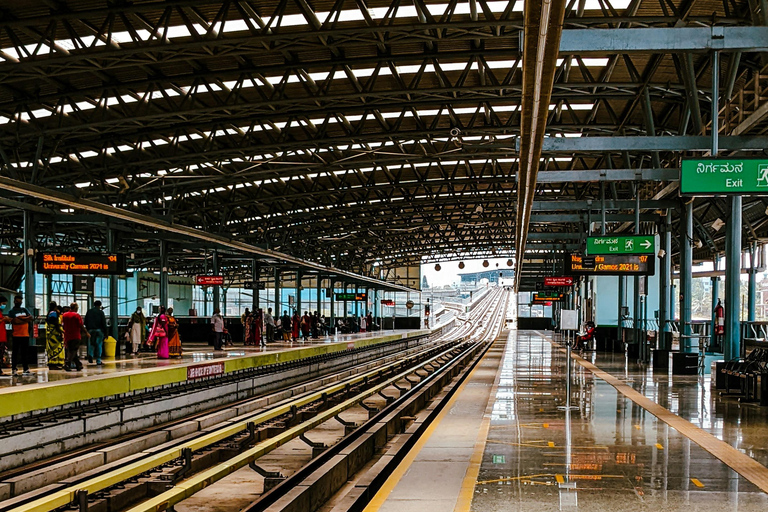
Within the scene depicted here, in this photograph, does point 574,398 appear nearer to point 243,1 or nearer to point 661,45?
point 661,45

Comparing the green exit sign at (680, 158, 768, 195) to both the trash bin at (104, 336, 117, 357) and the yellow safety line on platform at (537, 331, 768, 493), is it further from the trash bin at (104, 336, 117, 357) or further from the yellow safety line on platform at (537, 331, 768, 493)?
the trash bin at (104, 336, 117, 357)

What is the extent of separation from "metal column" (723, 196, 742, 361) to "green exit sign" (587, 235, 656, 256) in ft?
11.0

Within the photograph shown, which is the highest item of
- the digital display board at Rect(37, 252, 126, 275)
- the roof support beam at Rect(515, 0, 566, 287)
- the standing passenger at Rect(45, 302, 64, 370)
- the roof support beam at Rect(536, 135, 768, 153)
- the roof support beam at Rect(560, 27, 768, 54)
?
the roof support beam at Rect(560, 27, 768, 54)

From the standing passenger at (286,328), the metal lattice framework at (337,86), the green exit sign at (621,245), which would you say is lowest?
the standing passenger at (286,328)

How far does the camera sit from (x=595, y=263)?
25.9m

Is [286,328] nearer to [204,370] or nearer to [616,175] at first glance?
[204,370]

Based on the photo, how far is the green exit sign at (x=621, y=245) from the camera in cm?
2520

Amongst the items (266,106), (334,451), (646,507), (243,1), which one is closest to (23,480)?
(334,451)

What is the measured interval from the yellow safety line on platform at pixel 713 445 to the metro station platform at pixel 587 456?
0.01 m

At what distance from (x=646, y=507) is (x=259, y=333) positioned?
107 feet

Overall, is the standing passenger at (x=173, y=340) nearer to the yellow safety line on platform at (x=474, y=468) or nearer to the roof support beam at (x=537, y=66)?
the roof support beam at (x=537, y=66)

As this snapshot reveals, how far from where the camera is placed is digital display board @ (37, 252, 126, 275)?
92.4 ft

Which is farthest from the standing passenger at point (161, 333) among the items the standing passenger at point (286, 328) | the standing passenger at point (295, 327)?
the standing passenger at point (295, 327)

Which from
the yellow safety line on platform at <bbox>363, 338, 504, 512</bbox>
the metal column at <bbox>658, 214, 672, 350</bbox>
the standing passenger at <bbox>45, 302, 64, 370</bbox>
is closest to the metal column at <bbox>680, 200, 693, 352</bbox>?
the metal column at <bbox>658, 214, 672, 350</bbox>
